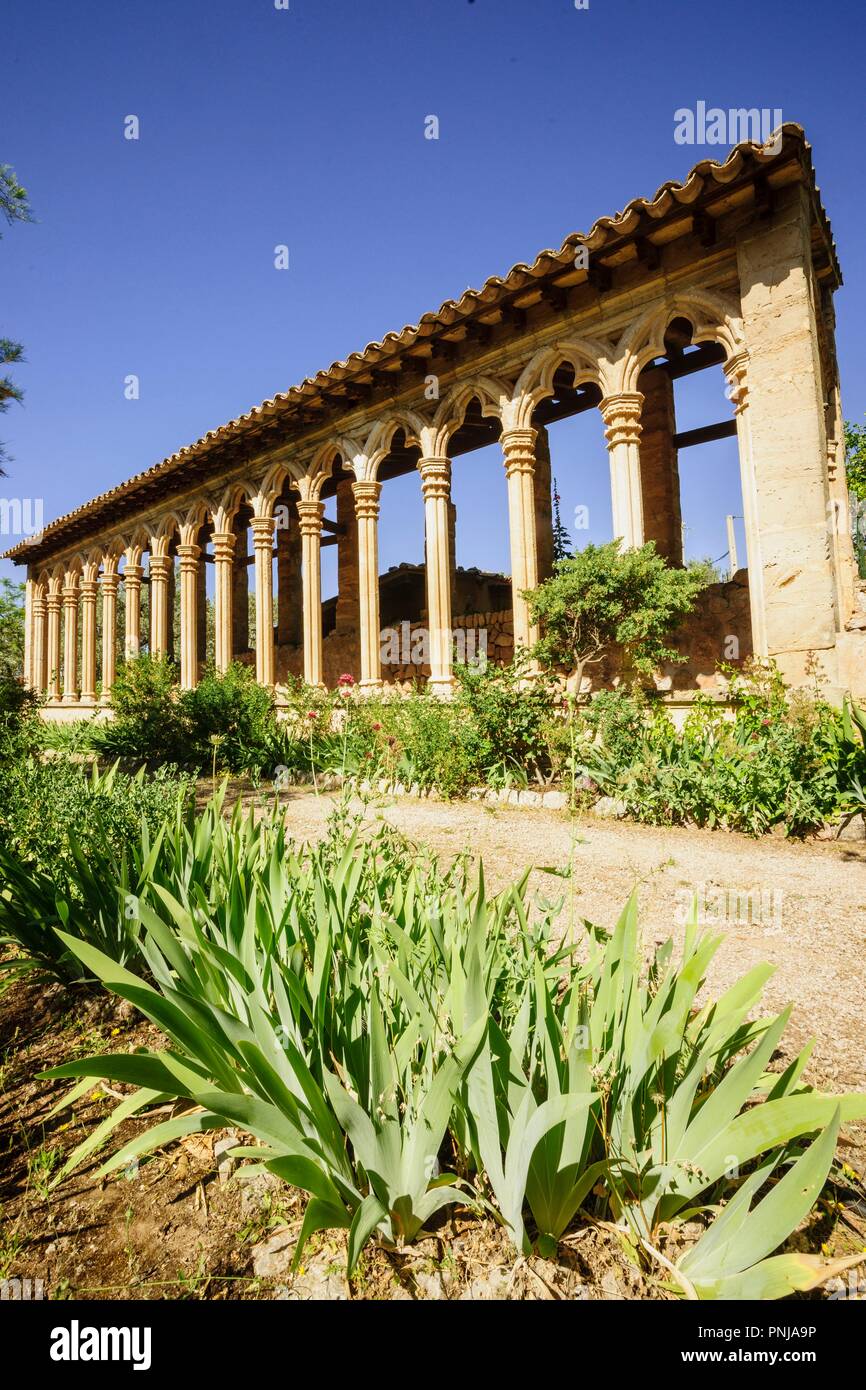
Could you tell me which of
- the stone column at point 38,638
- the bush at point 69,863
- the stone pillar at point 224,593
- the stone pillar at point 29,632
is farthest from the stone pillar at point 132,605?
the bush at point 69,863

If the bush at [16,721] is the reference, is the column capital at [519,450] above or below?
above

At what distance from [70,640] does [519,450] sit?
1326 centimetres

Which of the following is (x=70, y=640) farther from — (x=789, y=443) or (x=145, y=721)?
(x=789, y=443)

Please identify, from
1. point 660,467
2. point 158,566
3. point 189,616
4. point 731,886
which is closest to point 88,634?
point 158,566

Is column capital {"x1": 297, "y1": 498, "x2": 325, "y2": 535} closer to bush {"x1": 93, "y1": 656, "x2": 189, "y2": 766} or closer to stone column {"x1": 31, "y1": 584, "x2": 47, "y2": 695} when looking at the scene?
bush {"x1": 93, "y1": 656, "x2": 189, "y2": 766}

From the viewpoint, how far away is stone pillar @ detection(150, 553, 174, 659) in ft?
44.7

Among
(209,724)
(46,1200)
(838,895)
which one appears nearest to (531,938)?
(46,1200)

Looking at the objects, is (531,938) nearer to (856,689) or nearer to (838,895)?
(838,895)

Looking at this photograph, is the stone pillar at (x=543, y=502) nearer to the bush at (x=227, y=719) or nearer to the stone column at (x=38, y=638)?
Result: the bush at (x=227, y=719)

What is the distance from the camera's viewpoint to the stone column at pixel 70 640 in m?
16.0

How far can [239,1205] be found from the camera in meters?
1.36

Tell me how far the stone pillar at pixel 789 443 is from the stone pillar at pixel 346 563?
790 centimetres

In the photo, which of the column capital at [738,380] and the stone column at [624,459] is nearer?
the column capital at [738,380]

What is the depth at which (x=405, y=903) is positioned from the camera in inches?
72.0
